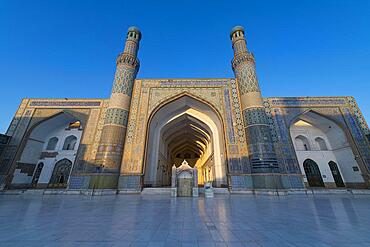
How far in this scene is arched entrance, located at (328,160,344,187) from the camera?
48.2ft

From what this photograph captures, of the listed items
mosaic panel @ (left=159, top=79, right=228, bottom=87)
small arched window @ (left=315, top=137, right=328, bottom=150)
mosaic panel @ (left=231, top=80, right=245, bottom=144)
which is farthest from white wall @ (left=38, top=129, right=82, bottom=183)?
small arched window @ (left=315, top=137, right=328, bottom=150)

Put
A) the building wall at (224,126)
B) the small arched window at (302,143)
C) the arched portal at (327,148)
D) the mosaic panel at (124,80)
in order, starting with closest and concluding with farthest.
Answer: the building wall at (224,126), the mosaic panel at (124,80), the arched portal at (327,148), the small arched window at (302,143)

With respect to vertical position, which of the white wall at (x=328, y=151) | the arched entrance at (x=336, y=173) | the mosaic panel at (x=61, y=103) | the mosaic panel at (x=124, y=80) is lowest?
the arched entrance at (x=336, y=173)

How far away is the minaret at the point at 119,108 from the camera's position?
10852mm

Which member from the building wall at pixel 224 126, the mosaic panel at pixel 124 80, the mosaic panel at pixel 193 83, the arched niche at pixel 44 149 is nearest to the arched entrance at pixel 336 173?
the building wall at pixel 224 126

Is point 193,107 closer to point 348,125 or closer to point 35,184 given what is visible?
point 348,125

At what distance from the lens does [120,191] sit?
1056 cm

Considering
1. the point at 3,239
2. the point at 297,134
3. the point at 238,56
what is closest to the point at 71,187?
the point at 3,239

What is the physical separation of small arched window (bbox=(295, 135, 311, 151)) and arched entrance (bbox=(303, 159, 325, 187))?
4.22 ft

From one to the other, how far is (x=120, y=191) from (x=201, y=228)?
9.31 m

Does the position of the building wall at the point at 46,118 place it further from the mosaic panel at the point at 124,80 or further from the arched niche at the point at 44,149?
the mosaic panel at the point at 124,80

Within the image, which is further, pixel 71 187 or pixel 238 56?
pixel 238 56

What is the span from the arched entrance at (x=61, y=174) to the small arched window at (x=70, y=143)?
4.51ft

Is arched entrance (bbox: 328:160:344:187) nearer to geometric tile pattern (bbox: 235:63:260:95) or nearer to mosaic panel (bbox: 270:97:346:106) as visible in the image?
mosaic panel (bbox: 270:97:346:106)
